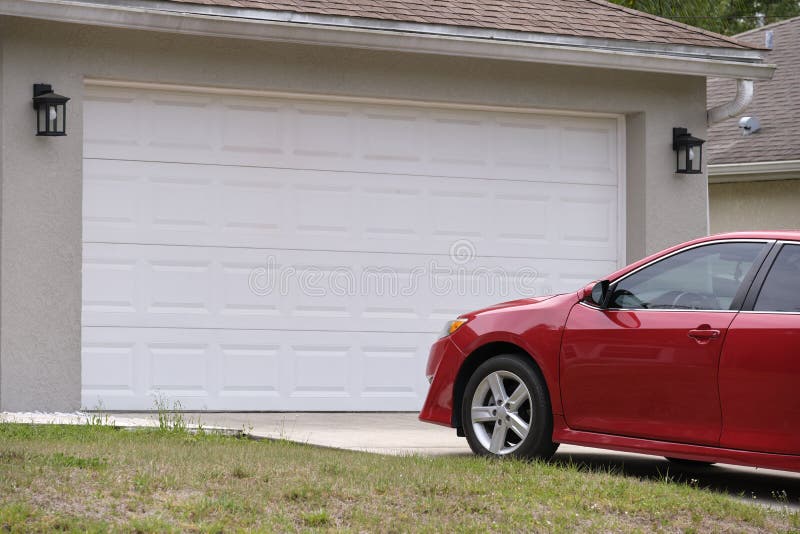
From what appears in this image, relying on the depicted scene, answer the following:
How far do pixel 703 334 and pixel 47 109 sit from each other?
588cm

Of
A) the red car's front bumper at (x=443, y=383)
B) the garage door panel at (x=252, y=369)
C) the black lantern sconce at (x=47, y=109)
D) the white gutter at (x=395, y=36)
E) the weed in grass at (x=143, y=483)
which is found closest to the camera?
the weed in grass at (x=143, y=483)

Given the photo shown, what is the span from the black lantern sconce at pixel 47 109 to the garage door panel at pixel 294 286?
1.02 m

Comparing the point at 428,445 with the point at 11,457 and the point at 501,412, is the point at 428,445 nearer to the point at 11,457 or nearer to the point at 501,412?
the point at 501,412

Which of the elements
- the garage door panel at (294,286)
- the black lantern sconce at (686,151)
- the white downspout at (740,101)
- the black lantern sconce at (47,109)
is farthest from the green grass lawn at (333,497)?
the white downspout at (740,101)

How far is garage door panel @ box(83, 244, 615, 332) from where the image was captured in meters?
10.8

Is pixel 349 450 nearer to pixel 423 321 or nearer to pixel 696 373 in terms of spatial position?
pixel 696 373

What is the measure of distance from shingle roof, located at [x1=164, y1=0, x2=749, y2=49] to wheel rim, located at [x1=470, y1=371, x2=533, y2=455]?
4.31m

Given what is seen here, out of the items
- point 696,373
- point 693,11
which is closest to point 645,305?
point 696,373

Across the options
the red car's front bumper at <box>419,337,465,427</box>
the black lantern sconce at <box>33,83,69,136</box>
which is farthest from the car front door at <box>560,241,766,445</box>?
the black lantern sconce at <box>33,83,69,136</box>

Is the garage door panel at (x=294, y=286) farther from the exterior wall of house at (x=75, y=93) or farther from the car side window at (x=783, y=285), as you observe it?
the car side window at (x=783, y=285)

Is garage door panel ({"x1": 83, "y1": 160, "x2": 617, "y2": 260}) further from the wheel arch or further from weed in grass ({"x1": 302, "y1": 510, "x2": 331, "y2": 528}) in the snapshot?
weed in grass ({"x1": 302, "y1": 510, "x2": 331, "y2": 528})

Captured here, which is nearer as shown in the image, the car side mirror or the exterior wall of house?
the car side mirror

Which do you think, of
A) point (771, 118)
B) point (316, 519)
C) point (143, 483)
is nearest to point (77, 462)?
point (143, 483)

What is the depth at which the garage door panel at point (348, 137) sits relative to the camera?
10.9 meters
